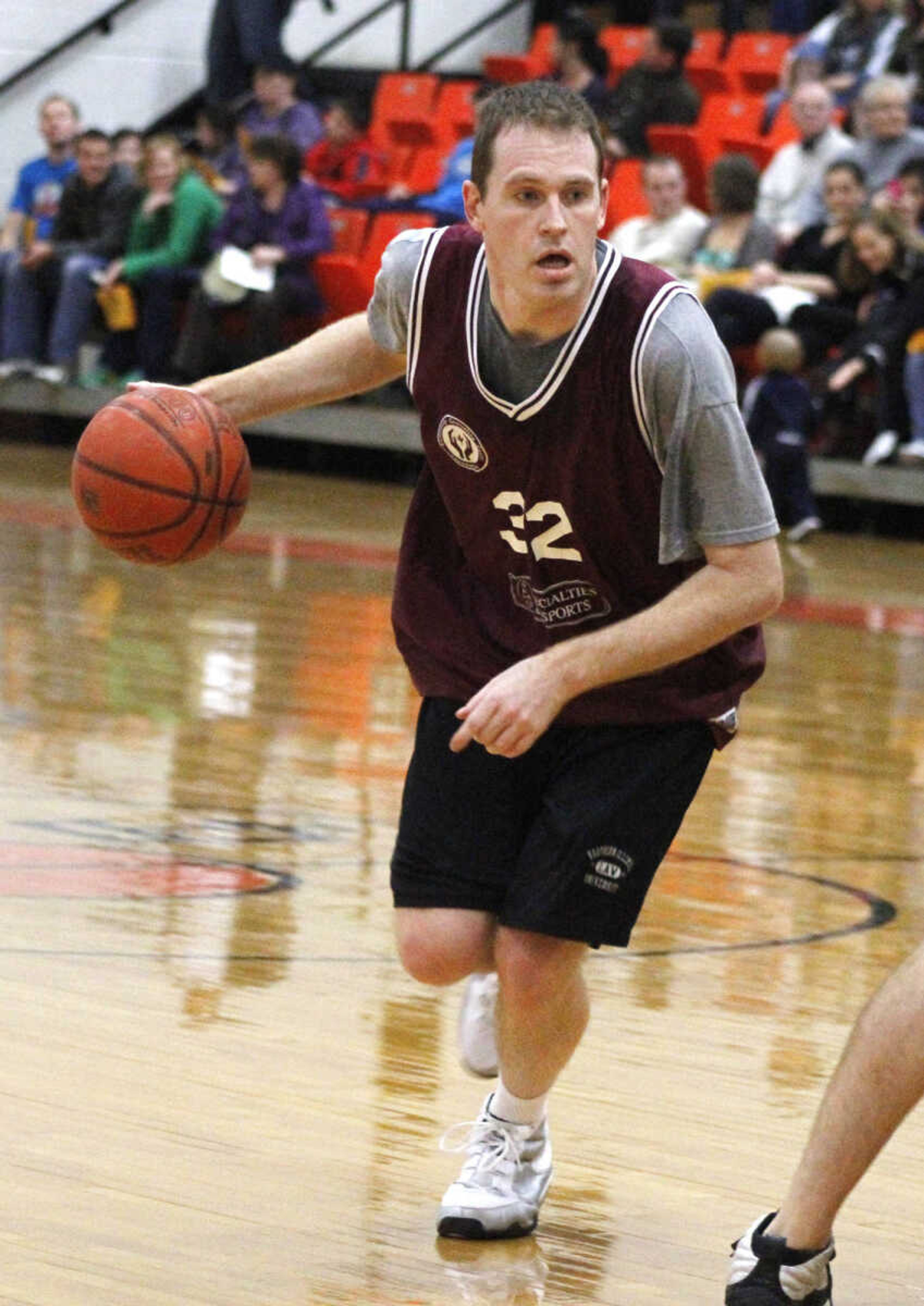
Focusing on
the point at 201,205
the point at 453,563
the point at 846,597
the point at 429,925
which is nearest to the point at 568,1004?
the point at 429,925

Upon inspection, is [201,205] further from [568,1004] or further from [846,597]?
[568,1004]

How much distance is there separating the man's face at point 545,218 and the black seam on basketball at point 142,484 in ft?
2.07

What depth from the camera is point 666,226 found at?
12.3 metres

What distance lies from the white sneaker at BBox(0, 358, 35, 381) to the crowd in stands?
1cm

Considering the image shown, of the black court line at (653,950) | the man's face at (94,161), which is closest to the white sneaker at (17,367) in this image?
the man's face at (94,161)

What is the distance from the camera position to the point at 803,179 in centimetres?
1240

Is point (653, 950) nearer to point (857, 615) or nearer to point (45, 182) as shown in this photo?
point (857, 615)

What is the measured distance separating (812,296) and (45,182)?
582 centimetres

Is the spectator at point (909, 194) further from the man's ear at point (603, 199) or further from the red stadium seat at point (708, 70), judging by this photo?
the man's ear at point (603, 199)

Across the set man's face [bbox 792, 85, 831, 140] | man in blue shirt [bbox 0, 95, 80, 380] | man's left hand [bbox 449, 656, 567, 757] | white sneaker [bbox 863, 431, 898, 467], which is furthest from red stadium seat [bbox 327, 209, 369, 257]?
man's left hand [bbox 449, 656, 567, 757]

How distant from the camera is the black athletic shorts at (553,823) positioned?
3156 mm

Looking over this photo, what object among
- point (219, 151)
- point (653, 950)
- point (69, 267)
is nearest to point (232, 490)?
point (653, 950)

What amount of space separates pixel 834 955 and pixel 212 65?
40.0 ft

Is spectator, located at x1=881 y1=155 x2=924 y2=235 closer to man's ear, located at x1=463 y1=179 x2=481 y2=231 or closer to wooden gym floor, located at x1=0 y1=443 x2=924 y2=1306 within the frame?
wooden gym floor, located at x1=0 y1=443 x2=924 y2=1306
